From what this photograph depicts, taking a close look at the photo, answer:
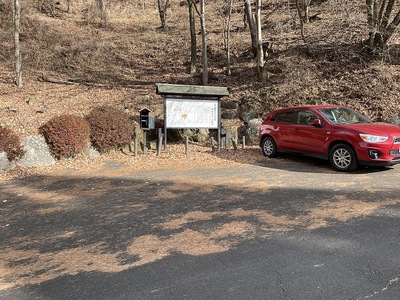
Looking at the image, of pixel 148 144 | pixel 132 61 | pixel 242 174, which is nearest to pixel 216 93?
pixel 148 144

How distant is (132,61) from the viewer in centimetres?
2344

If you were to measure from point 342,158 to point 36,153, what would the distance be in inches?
349

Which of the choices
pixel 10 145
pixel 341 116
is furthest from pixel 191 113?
pixel 10 145

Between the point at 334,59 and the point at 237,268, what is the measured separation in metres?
17.2

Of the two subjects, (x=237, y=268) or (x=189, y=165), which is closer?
(x=237, y=268)

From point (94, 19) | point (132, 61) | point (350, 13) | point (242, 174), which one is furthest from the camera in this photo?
point (94, 19)

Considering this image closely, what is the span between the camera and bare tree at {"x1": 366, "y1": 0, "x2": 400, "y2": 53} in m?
15.8

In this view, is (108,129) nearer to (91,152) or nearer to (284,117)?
(91,152)

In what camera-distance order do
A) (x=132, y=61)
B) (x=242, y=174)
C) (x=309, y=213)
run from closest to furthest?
(x=309, y=213) → (x=242, y=174) → (x=132, y=61)

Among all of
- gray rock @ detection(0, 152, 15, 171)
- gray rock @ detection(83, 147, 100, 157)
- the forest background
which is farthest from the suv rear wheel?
gray rock @ detection(0, 152, 15, 171)

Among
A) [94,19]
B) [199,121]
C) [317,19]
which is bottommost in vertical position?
[199,121]

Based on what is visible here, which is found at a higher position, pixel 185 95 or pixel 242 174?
pixel 185 95

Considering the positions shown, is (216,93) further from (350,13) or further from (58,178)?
(350,13)

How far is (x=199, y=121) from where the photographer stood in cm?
1304
